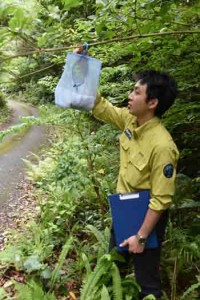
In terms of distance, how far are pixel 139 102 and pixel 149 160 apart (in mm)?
412

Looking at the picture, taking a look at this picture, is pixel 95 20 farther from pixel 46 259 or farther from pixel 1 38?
pixel 46 259

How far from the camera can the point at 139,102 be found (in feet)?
9.19

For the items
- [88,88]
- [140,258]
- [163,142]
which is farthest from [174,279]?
[88,88]

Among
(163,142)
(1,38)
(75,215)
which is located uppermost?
(1,38)

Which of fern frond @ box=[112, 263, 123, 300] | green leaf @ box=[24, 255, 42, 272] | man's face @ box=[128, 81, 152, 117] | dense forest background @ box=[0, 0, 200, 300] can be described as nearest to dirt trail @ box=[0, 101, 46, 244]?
dense forest background @ box=[0, 0, 200, 300]

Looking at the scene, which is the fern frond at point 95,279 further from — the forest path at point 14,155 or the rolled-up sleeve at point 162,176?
the forest path at point 14,155

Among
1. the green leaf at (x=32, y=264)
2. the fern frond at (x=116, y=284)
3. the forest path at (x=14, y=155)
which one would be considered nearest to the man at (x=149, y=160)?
the fern frond at (x=116, y=284)

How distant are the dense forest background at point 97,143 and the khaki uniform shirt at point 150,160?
64cm

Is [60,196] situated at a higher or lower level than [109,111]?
lower

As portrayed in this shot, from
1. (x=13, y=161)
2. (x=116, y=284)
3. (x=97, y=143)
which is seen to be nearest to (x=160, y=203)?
Result: (x=116, y=284)

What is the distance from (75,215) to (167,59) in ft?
8.64

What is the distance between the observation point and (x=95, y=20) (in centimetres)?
275

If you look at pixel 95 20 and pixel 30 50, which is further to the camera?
pixel 95 20

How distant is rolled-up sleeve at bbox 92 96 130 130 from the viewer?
3141 millimetres
